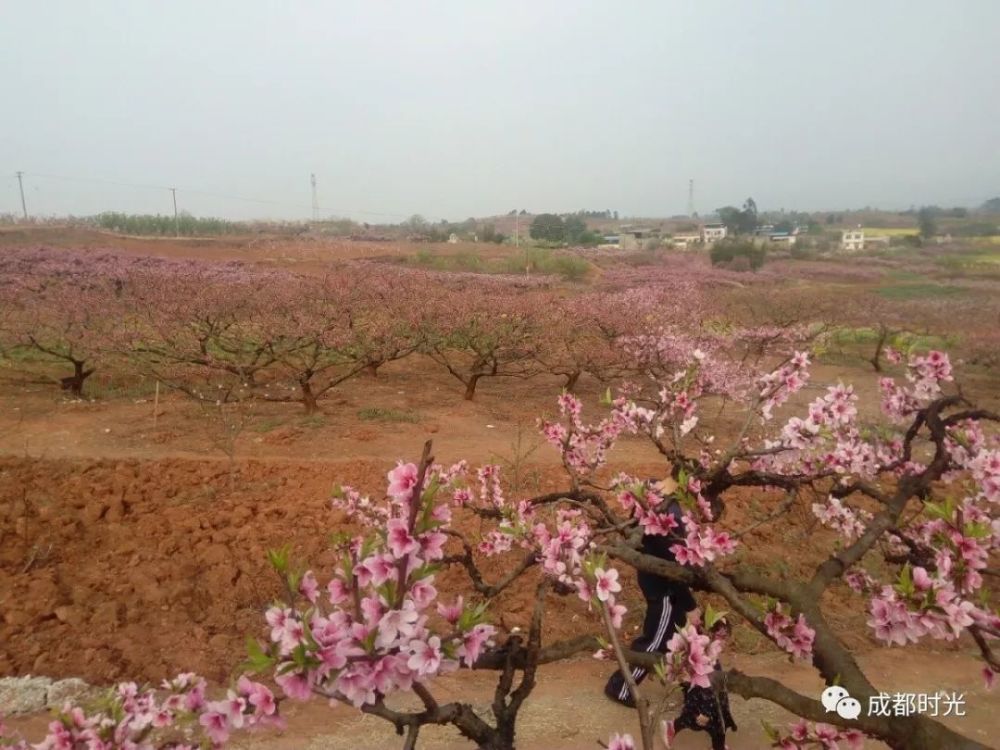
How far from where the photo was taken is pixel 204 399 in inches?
364

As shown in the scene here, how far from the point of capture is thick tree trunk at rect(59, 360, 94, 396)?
10156 millimetres

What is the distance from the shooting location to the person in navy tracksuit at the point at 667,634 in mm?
3334

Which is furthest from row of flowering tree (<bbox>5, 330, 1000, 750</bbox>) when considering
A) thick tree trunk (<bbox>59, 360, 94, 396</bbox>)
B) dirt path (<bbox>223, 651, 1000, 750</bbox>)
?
thick tree trunk (<bbox>59, 360, 94, 396</bbox>)

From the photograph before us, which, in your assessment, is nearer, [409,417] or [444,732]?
[444,732]

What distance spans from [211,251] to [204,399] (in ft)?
70.2

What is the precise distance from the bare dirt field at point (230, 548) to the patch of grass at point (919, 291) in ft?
46.3

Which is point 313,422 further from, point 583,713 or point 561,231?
point 561,231

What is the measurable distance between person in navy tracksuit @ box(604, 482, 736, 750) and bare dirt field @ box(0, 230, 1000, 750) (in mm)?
140

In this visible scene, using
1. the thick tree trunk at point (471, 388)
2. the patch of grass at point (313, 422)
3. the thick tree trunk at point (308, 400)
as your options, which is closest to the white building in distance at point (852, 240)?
the thick tree trunk at point (471, 388)

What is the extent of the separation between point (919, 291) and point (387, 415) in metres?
16.7

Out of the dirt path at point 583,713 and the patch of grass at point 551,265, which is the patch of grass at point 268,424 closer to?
the dirt path at point 583,713

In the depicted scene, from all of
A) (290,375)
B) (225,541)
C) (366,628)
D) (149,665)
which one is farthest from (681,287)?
(366,628)

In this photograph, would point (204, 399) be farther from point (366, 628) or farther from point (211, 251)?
point (211, 251)

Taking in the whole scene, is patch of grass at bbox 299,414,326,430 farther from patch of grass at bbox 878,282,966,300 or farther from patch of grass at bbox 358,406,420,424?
patch of grass at bbox 878,282,966,300
